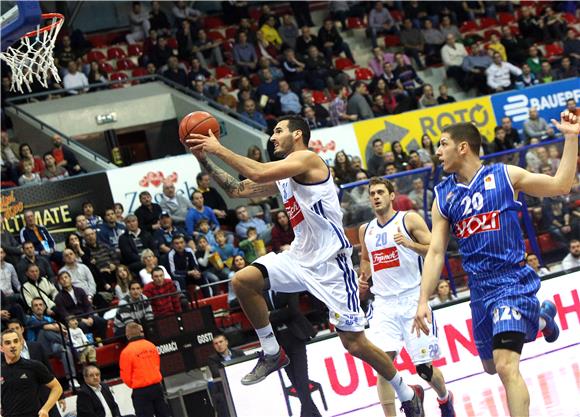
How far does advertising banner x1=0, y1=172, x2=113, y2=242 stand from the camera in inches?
635

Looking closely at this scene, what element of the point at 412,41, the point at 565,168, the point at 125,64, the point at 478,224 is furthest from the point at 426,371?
the point at 412,41

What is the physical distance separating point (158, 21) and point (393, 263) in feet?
45.8

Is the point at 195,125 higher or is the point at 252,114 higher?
the point at 252,114

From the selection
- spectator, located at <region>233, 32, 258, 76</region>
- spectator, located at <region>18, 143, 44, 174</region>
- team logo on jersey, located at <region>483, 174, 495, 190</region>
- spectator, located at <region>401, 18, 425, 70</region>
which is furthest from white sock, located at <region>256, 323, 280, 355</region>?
spectator, located at <region>401, 18, 425, 70</region>

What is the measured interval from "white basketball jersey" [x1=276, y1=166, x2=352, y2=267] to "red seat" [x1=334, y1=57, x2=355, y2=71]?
49.9 feet

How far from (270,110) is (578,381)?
35.6ft

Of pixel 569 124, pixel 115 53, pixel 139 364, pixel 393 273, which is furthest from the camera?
pixel 115 53

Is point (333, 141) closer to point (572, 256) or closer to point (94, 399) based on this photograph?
point (572, 256)

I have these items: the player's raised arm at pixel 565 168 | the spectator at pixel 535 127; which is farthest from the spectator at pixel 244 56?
the player's raised arm at pixel 565 168

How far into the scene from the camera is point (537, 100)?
2102 cm

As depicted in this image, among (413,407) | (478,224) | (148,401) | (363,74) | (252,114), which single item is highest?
(363,74)

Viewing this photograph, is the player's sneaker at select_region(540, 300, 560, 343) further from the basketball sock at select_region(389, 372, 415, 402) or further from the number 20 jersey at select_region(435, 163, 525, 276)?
the basketball sock at select_region(389, 372, 415, 402)

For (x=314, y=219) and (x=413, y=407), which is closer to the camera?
(x=314, y=219)

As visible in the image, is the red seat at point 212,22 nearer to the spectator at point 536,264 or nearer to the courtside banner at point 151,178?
the courtside banner at point 151,178
